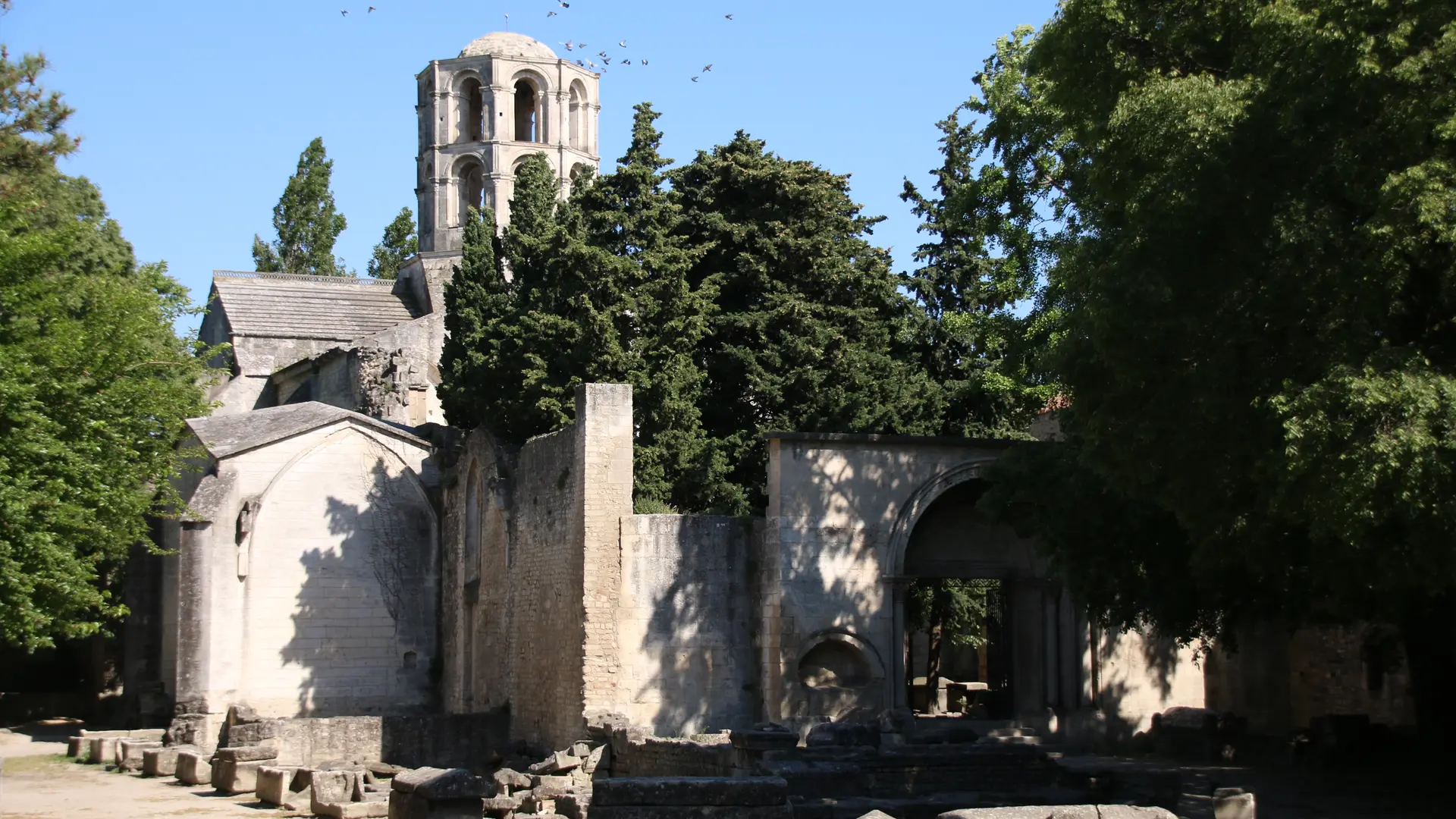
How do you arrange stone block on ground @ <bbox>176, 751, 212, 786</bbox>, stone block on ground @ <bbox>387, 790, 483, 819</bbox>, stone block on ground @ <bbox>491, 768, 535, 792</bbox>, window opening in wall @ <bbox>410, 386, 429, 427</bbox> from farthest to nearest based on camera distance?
window opening in wall @ <bbox>410, 386, 429, 427</bbox>
stone block on ground @ <bbox>176, 751, 212, 786</bbox>
stone block on ground @ <bbox>491, 768, 535, 792</bbox>
stone block on ground @ <bbox>387, 790, 483, 819</bbox>

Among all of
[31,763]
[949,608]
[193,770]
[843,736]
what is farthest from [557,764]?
[949,608]

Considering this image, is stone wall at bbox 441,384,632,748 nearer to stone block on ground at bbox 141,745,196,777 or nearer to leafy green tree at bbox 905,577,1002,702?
stone block on ground at bbox 141,745,196,777

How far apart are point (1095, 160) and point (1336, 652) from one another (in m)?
11.5

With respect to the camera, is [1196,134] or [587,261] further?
[587,261]

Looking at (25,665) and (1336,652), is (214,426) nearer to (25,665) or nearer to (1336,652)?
(25,665)

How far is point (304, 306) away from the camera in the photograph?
138ft

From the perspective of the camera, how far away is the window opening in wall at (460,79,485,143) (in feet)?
150

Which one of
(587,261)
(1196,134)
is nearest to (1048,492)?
(1196,134)

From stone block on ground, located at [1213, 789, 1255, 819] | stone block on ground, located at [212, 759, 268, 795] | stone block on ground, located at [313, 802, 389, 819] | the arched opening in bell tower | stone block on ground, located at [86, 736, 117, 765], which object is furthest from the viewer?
the arched opening in bell tower

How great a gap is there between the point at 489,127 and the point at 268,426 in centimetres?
1780

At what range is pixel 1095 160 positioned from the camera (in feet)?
53.3

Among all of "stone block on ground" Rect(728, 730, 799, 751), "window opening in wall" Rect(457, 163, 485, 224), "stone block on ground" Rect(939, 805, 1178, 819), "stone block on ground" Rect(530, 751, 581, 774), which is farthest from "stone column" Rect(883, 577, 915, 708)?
"window opening in wall" Rect(457, 163, 485, 224)

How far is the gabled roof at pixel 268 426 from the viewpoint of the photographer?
28688 mm

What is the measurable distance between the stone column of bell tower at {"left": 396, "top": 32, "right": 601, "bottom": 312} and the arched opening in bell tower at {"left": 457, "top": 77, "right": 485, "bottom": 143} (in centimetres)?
2
